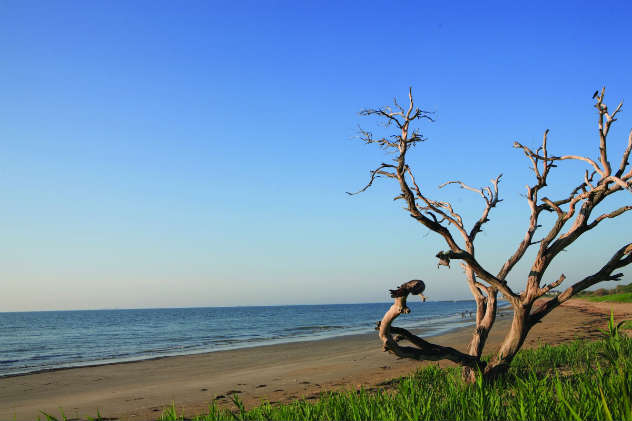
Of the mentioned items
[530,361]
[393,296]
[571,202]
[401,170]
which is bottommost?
[530,361]

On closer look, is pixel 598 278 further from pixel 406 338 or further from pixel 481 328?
pixel 406 338

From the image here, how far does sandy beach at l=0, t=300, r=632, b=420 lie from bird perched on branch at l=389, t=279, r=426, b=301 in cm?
406

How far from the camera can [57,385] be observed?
15727mm

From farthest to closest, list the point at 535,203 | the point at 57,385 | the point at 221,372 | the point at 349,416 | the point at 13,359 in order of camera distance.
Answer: the point at 13,359 → the point at 221,372 → the point at 57,385 → the point at 535,203 → the point at 349,416

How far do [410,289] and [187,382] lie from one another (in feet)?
37.3

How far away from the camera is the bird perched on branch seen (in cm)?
635

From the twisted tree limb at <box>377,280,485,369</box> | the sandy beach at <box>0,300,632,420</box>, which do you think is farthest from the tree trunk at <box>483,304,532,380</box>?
the sandy beach at <box>0,300,632,420</box>

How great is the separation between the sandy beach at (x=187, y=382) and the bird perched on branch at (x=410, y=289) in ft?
13.3

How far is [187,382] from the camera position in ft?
50.0

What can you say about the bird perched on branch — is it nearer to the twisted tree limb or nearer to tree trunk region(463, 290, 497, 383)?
the twisted tree limb

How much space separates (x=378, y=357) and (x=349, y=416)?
15.0 m

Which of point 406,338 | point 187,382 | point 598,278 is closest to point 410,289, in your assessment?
point 406,338

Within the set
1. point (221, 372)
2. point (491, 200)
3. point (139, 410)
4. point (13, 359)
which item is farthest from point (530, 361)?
point (13, 359)

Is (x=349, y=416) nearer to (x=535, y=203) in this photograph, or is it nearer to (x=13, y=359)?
(x=535, y=203)
